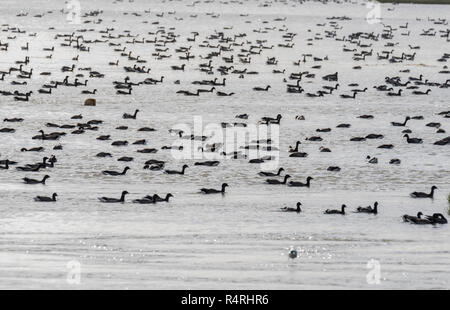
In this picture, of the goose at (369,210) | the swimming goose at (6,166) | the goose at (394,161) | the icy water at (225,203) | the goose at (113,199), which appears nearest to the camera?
the icy water at (225,203)

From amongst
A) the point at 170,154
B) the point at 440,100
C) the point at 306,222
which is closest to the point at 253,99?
the point at 440,100

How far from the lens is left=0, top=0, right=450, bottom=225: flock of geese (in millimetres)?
47812

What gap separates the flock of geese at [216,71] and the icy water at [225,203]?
502 millimetres

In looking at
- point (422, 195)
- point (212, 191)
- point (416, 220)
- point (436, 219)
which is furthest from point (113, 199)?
point (422, 195)

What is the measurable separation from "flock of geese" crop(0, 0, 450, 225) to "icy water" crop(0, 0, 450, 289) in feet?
1.65

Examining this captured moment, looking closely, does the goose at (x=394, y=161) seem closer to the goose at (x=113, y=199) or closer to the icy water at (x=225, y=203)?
the icy water at (x=225, y=203)

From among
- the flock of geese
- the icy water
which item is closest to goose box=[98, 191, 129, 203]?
the flock of geese

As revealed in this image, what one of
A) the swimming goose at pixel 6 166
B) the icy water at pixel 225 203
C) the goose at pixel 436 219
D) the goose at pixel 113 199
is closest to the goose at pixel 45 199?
the icy water at pixel 225 203

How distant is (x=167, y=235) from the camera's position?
35469mm

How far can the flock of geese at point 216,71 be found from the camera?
47.8 metres

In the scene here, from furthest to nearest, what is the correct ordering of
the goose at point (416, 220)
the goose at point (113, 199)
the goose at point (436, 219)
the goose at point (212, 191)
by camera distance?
the goose at point (212, 191)
the goose at point (113, 199)
the goose at point (436, 219)
the goose at point (416, 220)

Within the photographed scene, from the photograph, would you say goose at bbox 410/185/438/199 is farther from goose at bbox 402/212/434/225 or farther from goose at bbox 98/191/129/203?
goose at bbox 98/191/129/203

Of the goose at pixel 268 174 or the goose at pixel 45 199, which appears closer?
the goose at pixel 45 199

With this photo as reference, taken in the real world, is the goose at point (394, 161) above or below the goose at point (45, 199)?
above
